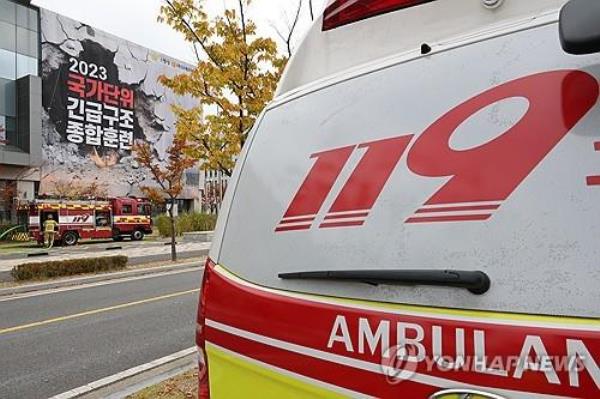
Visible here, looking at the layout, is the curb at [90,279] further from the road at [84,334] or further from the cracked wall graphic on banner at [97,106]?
the cracked wall graphic on banner at [97,106]

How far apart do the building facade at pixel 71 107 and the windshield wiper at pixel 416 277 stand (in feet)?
123

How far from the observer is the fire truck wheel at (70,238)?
29.3 metres

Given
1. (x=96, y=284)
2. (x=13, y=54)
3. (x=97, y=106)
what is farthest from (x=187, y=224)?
(x=96, y=284)

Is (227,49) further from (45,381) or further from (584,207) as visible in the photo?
(584,207)

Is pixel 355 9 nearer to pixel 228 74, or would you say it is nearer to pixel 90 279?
pixel 228 74

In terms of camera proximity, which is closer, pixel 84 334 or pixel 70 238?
pixel 84 334

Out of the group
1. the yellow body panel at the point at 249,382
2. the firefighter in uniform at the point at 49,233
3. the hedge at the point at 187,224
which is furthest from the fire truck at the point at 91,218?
the yellow body panel at the point at 249,382

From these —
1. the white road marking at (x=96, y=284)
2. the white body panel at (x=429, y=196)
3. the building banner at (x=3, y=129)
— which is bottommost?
the white road marking at (x=96, y=284)

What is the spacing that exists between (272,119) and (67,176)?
146ft

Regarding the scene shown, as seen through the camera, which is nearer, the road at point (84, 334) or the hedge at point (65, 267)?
the road at point (84, 334)

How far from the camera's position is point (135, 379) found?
203 inches

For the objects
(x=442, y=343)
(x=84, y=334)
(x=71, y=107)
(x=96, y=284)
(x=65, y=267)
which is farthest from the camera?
(x=71, y=107)

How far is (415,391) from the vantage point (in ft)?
3.82

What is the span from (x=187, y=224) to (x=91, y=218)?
20.7ft
